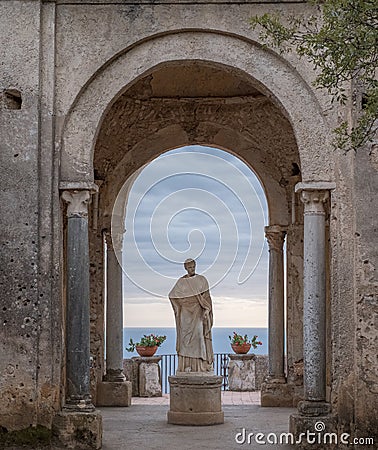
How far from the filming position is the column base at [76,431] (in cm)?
1089

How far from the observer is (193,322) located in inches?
537

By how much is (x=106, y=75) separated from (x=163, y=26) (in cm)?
93

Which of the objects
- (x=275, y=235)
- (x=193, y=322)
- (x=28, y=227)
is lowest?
(x=193, y=322)

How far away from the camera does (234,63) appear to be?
11.5 metres

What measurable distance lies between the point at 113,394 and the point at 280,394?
9.09 feet

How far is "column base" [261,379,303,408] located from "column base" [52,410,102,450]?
16.3 ft

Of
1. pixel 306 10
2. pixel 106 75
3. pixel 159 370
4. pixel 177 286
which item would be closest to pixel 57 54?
pixel 106 75

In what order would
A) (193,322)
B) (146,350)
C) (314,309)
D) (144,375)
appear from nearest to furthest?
(314,309) → (193,322) → (144,375) → (146,350)

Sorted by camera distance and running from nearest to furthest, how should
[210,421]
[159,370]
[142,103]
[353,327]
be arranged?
1. [353,327]
2. [210,421]
3. [142,103]
4. [159,370]

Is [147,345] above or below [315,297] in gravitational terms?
below

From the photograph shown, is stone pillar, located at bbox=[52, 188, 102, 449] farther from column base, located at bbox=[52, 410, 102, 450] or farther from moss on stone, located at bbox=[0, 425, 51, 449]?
moss on stone, located at bbox=[0, 425, 51, 449]

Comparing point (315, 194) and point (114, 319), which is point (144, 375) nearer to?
point (114, 319)

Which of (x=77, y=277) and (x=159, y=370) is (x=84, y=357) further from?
(x=159, y=370)

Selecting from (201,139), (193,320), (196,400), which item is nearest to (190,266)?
(193,320)
